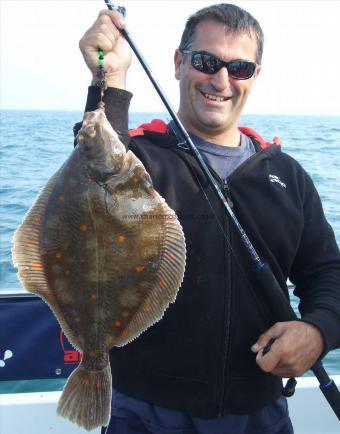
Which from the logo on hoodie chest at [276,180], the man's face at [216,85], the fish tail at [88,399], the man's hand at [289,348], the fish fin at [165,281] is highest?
the man's face at [216,85]

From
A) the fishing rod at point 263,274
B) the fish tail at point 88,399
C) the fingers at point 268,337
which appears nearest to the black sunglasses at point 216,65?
the fishing rod at point 263,274

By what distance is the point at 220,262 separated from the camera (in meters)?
2.24

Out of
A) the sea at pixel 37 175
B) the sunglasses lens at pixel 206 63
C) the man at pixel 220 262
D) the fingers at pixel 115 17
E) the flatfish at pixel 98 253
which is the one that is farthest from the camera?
the sea at pixel 37 175

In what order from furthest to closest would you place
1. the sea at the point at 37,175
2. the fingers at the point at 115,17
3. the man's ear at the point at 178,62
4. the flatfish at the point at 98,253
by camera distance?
the sea at the point at 37,175, the man's ear at the point at 178,62, the fingers at the point at 115,17, the flatfish at the point at 98,253

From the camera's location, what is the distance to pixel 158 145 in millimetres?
2469

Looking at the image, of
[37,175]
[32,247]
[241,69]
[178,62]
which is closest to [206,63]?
[241,69]

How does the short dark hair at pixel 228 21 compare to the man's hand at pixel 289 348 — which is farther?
the short dark hair at pixel 228 21

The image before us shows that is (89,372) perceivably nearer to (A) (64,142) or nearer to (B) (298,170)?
(B) (298,170)

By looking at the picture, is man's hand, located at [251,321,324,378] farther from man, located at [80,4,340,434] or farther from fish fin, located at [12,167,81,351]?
fish fin, located at [12,167,81,351]

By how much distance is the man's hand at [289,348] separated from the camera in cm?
207

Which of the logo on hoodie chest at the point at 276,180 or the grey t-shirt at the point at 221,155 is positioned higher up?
the grey t-shirt at the point at 221,155

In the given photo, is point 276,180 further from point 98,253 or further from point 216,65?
point 98,253

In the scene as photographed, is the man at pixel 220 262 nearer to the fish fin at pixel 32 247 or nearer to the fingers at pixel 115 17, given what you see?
the fingers at pixel 115 17

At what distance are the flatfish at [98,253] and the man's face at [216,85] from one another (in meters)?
0.69
